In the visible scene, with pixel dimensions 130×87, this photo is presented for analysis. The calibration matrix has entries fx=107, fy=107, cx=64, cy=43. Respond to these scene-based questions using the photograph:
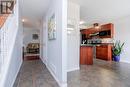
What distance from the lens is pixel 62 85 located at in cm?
249

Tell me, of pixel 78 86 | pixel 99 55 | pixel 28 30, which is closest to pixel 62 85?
pixel 78 86

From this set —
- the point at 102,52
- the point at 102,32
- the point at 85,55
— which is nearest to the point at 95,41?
the point at 102,32

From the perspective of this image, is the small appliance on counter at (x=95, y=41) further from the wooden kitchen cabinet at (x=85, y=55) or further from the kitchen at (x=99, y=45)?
the wooden kitchen cabinet at (x=85, y=55)

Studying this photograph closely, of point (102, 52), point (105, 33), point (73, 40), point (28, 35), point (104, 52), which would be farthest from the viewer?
point (28, 35)

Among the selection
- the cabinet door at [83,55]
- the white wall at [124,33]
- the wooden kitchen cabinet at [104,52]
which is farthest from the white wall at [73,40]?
the white wall at [124,33]

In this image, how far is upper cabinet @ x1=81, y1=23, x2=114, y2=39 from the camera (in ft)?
21.5

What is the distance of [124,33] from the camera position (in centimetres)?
595

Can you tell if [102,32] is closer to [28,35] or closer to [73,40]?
[73,40]

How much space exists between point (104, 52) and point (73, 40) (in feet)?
10.4

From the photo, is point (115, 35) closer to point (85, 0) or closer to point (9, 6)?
point (85, 0)

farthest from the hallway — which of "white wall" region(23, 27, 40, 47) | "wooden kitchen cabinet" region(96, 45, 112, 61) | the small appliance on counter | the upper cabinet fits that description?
"white wall" region(23, 27, 40, 47)

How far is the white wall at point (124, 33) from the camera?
5.73m

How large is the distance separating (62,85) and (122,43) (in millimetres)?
4995

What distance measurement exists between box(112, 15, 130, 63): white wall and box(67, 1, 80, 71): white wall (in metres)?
3.27
